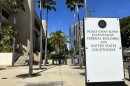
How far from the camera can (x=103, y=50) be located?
6.11 metres

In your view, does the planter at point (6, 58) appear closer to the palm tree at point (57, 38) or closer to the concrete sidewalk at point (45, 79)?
the concrete sidewalk at point (45, 79)

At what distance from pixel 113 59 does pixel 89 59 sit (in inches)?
25.7

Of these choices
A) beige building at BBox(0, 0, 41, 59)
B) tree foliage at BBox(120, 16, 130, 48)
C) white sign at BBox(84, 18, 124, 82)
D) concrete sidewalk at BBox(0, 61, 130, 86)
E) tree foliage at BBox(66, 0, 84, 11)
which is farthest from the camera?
tree foliage at BBox(120, 16, 130, 48)

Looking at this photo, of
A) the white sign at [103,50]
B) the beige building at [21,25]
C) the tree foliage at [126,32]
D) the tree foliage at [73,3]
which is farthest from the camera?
the tree foliage at [126,32]

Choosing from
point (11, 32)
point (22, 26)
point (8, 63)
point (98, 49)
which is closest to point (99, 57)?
point (98, 49)

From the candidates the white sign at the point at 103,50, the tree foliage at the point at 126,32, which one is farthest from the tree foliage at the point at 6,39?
the white sign at the point at 103,50

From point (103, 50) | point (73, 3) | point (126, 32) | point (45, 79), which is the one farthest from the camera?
point (126, 32)

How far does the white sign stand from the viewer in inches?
235

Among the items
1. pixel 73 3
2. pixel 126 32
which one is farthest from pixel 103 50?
pixel 126 32

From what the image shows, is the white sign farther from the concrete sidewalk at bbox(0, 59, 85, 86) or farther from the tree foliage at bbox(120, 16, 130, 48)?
the tree foliage at bbox(120, 16, 130, 48)

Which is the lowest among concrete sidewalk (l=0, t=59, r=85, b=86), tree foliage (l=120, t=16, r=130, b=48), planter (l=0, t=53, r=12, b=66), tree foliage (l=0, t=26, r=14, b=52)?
concrete sidewalk (l=0, t=59, r=85, b=86)

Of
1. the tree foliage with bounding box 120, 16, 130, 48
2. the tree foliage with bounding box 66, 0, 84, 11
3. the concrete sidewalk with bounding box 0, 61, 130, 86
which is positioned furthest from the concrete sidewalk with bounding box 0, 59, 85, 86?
the tree foliage with bounding box 120, 16, 130, 48

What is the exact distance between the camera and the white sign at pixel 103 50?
596cm

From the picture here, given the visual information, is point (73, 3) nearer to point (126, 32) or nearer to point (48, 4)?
point (48, 4)
